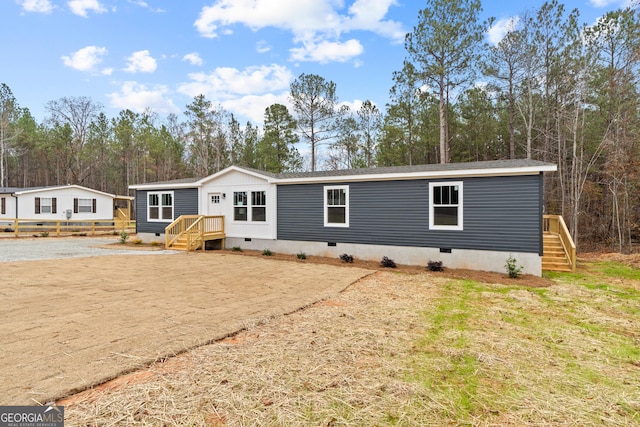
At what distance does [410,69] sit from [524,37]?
5.82 metres

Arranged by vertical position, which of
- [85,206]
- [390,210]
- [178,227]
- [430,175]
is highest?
[430,175]

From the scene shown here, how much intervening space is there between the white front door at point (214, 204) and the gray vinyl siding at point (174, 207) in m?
0.77

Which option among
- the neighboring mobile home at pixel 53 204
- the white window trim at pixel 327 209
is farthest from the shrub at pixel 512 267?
the neighboring mobile home at pixel 53 204

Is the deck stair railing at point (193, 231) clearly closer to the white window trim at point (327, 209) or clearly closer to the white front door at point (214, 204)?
the white front door at point (214, 204)

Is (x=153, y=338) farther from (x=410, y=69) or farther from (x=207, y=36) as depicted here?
(x=410, y=69)

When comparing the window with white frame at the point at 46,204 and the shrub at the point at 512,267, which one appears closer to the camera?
the shrub at the point at 512,267

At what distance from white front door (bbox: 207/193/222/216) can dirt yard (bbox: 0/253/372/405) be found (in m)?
4.69

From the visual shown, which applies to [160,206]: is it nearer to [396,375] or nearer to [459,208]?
[459,208]

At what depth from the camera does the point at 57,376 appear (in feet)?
9.50

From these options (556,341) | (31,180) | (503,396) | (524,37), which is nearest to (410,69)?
(524,37)

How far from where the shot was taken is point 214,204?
14508 mm

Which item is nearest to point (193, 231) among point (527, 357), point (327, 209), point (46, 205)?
point (327, 209)

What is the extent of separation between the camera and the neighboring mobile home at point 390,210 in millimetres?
9297

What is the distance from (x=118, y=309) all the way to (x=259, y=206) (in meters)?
8.64
